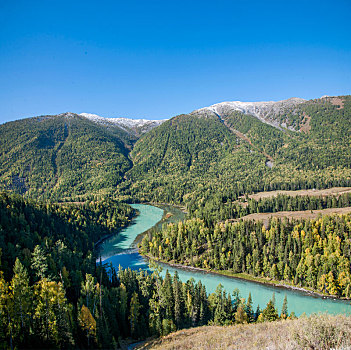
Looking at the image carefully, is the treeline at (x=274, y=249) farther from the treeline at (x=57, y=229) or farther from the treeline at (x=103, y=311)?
the treeline at (x=57, y=229)

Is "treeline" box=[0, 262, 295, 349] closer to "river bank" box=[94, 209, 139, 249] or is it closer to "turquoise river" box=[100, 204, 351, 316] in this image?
"turquoise river" box=[100, 204, 351, 316]

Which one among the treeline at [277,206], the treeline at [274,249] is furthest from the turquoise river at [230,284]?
the treeline at [277,206]

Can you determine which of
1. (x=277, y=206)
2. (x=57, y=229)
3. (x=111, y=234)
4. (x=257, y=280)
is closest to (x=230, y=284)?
(x=257, y=280)

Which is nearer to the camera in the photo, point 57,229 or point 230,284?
point 230,284

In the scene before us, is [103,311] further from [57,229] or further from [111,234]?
[111,234]

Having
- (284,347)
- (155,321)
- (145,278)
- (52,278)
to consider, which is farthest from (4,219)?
(284,347)

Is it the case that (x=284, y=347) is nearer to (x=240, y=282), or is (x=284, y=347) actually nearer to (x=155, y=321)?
(x=155, y=321)
